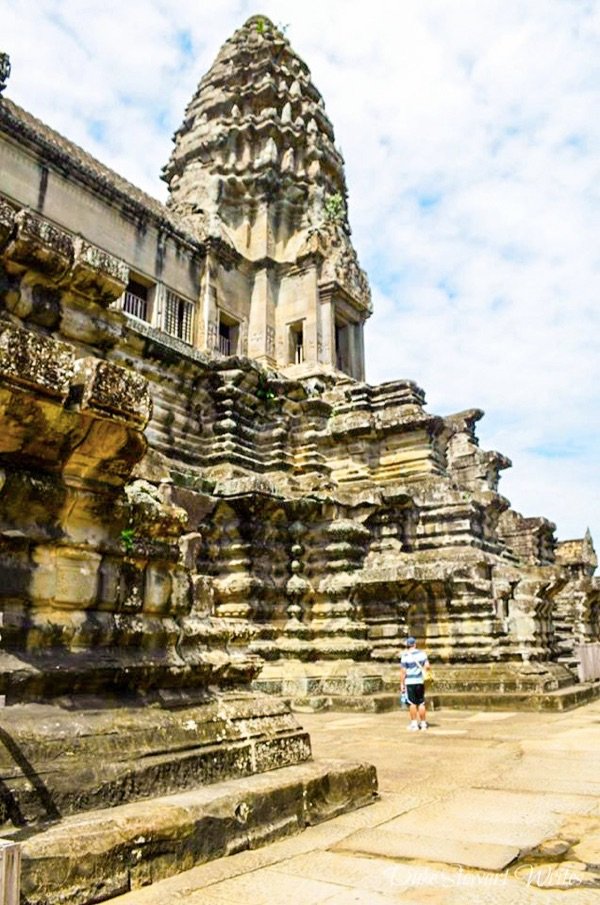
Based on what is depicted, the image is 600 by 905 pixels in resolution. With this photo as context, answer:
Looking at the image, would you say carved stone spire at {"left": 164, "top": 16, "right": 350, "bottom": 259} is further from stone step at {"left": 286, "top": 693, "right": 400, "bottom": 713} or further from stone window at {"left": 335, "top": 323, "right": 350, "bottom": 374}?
stone step at {"left": 286, "top": 693, "right": 400, "bottom": 713}

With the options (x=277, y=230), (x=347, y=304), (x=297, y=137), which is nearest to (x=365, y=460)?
(x=347, y=304)

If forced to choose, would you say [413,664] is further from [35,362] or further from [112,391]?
[35,362]

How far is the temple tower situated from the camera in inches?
861

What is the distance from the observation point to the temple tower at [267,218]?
71.8ft

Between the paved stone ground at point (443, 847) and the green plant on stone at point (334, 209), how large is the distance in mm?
19325

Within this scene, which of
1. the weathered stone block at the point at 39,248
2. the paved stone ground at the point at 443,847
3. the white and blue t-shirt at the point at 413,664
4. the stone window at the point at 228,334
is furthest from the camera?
the stone window at the point at 228,334

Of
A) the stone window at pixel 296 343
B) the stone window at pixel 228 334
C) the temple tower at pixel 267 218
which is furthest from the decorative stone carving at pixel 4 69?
the stone window at pixel 296 343

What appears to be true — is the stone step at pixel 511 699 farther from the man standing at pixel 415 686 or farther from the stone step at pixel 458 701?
the man standing at pixel 415 686

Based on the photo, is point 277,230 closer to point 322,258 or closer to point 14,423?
point 322,258

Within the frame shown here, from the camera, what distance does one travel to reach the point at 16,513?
424cm

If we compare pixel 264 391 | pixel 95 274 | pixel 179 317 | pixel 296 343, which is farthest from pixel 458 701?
pixel 296 343

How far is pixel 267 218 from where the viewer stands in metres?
22.7

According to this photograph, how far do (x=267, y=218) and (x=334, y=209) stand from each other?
256 cm

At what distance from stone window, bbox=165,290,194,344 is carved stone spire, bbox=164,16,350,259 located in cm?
Result: 324
